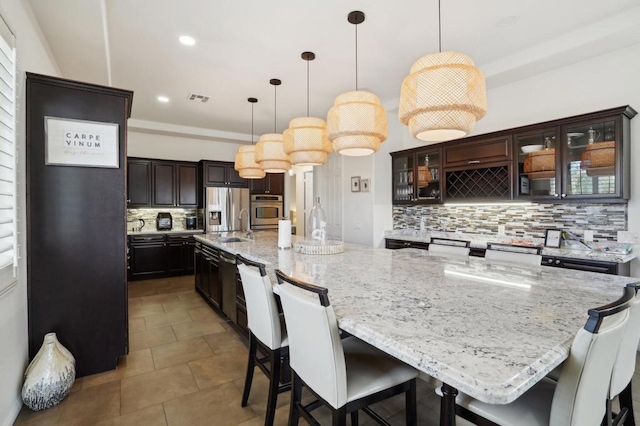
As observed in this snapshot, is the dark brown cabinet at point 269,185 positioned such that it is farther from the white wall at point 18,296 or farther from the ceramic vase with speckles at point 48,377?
the ceramic vase with speckles at point 48,377

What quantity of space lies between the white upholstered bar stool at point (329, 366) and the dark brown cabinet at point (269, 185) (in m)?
5.80

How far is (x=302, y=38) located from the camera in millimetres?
3168

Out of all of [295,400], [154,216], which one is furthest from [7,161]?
[154,216]

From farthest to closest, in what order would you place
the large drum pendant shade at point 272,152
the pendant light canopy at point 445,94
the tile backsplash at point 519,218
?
the large drum pendant shade at point 272,152 < the tile backsplash at point 519,218 < the pendant light canopy at point 445,94

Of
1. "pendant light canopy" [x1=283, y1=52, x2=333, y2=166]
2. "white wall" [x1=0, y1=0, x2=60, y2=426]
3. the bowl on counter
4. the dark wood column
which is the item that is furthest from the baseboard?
the bowl on counter

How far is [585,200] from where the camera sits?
318 cm

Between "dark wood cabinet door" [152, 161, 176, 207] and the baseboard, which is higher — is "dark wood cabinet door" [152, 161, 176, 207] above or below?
above

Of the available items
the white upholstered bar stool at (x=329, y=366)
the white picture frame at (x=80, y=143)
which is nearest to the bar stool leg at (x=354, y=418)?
the white upholstered bar stool at (x=329, y=366)

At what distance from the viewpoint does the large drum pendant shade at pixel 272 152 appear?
12.2ft

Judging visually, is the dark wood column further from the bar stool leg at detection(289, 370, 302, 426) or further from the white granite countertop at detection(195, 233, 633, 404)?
the bar stool leg at detection(289, 370, 302, 426)

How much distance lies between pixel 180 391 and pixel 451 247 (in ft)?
8.16

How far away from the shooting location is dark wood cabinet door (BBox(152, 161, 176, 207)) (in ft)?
A: 20.1

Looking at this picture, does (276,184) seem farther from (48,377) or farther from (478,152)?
(48,377)

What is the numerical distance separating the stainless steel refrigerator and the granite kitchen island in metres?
4.47
